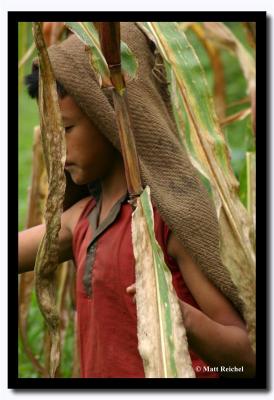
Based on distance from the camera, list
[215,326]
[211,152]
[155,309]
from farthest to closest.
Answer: [211,152] < [215,326] < [155,309]

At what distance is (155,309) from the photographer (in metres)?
1.26

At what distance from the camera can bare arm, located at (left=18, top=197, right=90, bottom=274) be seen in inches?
65.3

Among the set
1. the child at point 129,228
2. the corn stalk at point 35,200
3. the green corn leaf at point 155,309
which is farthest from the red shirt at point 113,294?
the corn stalk at point 35,200

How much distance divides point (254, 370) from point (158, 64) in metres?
0.51

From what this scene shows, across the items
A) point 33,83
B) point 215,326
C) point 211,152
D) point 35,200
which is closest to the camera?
point 215,326

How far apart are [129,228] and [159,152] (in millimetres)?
138

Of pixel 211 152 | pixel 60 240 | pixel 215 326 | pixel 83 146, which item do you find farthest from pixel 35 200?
pixel 215 326

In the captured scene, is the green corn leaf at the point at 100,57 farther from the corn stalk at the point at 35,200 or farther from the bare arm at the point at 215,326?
the corn stalk at the point at 35,200

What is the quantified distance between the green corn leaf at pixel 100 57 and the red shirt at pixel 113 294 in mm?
283

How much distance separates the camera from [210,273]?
55.9 inches

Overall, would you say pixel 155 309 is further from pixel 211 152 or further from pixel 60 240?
pixel 60 240

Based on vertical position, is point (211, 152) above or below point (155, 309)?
above

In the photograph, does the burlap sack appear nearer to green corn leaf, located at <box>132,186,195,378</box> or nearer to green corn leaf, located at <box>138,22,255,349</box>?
green corn leaf, located at <box>138,22,255,349</box>

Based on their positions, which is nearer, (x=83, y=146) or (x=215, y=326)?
(x=215, y=326)
